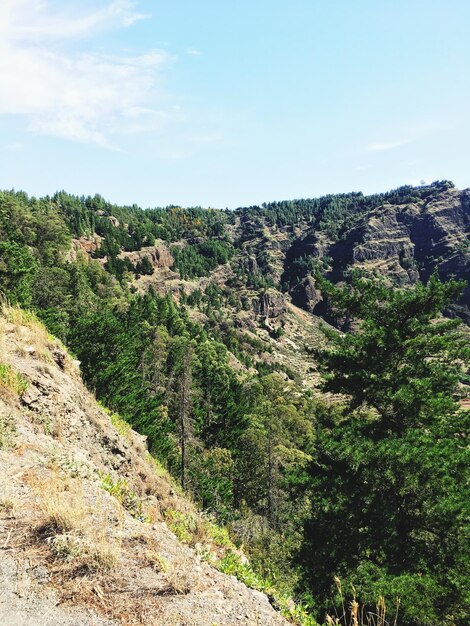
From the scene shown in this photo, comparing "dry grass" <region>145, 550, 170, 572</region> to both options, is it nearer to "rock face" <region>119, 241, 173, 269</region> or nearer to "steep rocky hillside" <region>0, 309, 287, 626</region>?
"steep rocky hillside" <region>0, 309, 287, 626</region>

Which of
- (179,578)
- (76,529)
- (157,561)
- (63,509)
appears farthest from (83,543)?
(179,578)

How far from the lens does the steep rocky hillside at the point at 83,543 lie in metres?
3.89

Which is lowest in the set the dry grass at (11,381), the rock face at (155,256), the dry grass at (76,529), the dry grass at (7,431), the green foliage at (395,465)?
the green foliage at (395,465)

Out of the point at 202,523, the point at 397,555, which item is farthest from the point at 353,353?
the point at 202,523

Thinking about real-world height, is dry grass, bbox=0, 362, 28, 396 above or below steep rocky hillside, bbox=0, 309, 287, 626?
above

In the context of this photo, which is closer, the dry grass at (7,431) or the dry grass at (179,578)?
the dry grass at (179,578)

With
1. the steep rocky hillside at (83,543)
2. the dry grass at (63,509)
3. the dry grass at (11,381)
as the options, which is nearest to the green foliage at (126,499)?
the steep rocky hillside at (83,543)

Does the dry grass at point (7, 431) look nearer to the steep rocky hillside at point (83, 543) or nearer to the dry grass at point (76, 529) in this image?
the steep rocky hillside at point (83, 543)

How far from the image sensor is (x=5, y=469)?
5.67 m

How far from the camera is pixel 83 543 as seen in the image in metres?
4.42

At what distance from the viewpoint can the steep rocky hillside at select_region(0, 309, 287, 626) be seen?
389 cm

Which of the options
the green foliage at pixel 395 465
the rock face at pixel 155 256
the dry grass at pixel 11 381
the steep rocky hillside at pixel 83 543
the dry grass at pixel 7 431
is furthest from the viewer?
the rock face at pixel 155 256

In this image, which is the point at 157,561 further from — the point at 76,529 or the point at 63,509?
the point at 63,509

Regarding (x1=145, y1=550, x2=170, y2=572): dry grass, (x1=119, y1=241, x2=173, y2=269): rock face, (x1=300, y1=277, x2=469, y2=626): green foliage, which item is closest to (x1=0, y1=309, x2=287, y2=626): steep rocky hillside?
(x1=145, y1=550, x2=170, y2=572): dry grass
